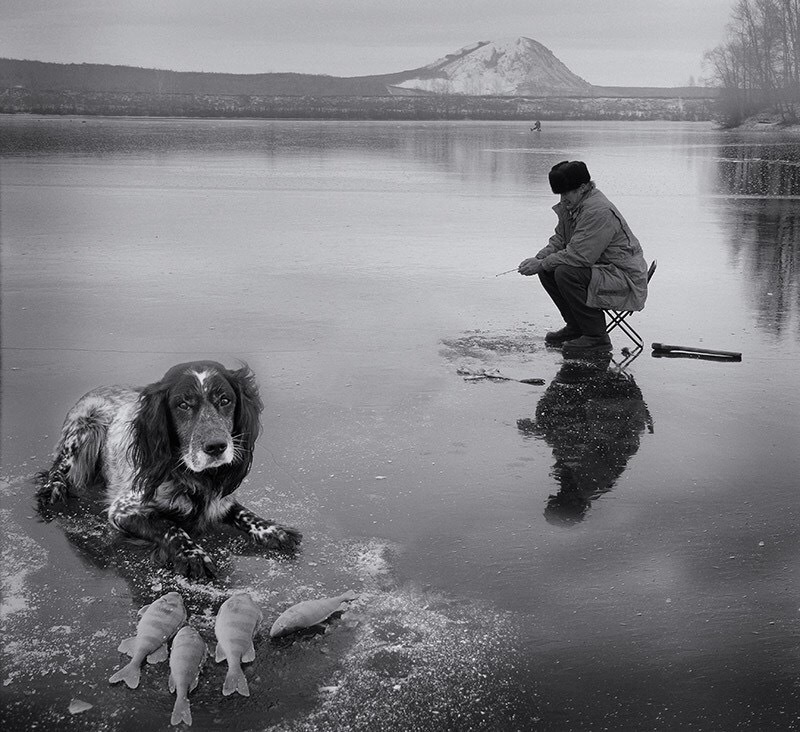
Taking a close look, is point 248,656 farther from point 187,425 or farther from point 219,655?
point 187,425

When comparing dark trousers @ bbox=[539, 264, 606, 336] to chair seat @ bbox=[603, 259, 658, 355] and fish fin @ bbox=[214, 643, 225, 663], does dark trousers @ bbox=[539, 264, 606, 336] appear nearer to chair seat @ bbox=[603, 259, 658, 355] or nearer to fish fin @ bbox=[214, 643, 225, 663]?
chair seat @ bbox=[603, 259, 658, 355]

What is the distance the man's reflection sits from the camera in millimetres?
6043

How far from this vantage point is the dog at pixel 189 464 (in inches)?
201

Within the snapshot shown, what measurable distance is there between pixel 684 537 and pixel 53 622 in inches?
121

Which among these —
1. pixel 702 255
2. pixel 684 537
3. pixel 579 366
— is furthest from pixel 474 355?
pixel 702 255

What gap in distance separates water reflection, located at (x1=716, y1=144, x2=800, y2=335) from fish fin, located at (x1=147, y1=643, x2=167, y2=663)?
292 inches

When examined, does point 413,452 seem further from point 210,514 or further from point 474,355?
point 474,355

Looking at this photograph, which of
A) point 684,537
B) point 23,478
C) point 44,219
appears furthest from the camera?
point 44,219

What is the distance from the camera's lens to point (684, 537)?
539 cm

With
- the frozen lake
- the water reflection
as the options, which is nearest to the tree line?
the water reflection

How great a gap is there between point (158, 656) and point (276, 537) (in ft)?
3.94

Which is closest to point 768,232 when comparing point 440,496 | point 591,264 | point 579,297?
point 591,264

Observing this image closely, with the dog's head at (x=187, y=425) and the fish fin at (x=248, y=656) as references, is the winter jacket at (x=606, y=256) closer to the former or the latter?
the dog's head at (x=187, y=425)

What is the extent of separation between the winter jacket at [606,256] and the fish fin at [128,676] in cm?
600
